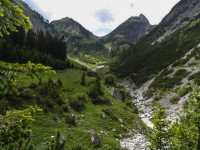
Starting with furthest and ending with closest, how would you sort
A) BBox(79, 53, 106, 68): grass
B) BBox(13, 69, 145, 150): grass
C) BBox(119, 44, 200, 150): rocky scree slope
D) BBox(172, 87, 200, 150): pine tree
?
BBox(79, 53, 106, 68): grass, BBox(119, 44, 200, 150): rocky scree slope, BBox(13, 69, 145, 150): grass, BBox(172, 87, 200, 150): pine tree

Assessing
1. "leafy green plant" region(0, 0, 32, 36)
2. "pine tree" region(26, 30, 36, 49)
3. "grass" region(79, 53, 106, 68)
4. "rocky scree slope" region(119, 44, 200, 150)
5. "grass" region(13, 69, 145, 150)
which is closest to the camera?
"leafy green plant" region(0, 0, 32, 36)

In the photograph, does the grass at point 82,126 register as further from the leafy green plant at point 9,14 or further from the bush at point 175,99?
the bush at point 175,99

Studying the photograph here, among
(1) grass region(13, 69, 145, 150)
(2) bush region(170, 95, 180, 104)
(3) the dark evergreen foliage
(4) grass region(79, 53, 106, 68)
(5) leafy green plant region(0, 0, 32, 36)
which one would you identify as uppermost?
(4) grass region(79, 53, 106, 68)

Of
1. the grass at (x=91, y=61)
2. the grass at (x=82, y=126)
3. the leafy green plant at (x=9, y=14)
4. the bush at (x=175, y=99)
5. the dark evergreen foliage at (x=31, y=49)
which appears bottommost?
the grass at (x=82, y=126)

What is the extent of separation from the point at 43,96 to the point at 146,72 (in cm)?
4718

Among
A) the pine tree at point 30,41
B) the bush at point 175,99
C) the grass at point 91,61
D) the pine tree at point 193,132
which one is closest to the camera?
the pine tree at point 193,132

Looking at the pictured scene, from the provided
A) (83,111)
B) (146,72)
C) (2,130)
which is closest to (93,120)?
(83,111)

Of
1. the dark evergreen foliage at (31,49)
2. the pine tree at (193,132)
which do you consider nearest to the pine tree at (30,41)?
the dark evergreen foliage at (31,49)

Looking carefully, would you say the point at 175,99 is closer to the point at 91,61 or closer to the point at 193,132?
the point at 193,132

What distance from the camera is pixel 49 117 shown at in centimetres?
1325

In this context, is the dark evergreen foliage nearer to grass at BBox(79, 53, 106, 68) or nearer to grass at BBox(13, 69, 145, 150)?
grass at BBox(13, 69, 145, 150)

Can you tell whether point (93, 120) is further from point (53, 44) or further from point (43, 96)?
point (53, 44)

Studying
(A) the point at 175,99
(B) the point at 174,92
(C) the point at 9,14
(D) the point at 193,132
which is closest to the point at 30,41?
(C) the point at 9,14

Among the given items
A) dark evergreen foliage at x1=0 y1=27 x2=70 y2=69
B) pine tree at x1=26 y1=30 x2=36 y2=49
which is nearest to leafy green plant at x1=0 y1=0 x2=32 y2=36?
dark evergreen foliage at x1=0 y1=27 x2=70 y2=69
